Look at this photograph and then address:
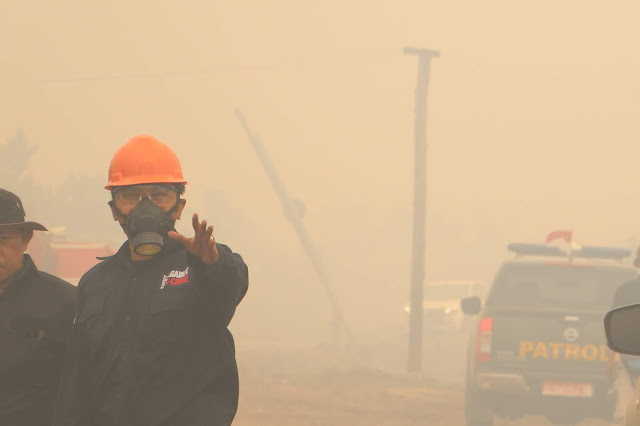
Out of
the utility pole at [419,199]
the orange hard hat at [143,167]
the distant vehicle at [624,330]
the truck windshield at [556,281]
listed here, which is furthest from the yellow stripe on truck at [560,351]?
the utility pole at [419,199]

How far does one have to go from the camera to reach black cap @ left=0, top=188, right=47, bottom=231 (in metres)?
4.74

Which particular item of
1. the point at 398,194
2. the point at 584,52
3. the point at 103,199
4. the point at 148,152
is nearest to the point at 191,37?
the point at 398,194

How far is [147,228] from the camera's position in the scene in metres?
3.89

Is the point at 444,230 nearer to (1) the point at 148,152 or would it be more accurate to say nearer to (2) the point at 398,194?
(2) the point at 398,194

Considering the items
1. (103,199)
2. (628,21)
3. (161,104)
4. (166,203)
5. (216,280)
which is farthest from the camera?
(628,21)

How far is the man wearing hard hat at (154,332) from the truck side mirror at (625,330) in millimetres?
1104

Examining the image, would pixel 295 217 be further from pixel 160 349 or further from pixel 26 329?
pixel 160 349

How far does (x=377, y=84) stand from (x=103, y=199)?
9524 cm

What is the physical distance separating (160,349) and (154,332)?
5cm

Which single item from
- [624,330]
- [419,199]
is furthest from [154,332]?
[419,199]

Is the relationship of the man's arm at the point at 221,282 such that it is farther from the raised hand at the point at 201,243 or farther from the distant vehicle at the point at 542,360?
the distant vehicle at the point at 542,360

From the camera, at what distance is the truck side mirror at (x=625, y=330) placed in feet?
11.2

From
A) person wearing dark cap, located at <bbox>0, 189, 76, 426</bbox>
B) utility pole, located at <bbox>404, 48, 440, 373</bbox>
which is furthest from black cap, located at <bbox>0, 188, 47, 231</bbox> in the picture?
utility pole, located at <bbox>404, 48, 440, 373</bbox>

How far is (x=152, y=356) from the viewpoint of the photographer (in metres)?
3.91
